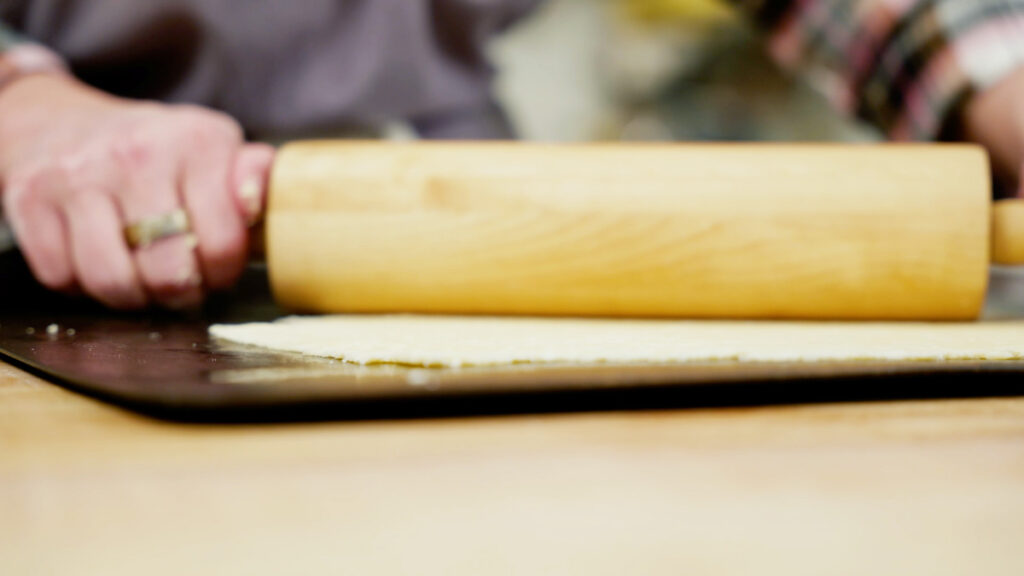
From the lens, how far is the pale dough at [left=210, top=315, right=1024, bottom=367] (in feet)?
1.11

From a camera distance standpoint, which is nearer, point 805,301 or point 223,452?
point 223,452

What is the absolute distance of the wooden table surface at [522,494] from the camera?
0.60 feet

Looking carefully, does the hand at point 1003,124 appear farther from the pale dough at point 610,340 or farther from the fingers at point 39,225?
the fingers at point 39,225

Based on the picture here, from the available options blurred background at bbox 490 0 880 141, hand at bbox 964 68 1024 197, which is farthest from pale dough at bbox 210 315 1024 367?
blurred background at bbox 490 0 880 141

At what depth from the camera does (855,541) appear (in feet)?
0.63

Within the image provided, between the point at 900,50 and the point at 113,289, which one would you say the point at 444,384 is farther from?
the point at 900,50

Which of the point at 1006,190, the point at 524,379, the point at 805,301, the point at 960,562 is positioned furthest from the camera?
the point at 1006,190

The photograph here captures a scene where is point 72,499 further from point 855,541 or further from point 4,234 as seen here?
point 4,234

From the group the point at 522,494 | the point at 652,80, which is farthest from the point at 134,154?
the point at 652,80

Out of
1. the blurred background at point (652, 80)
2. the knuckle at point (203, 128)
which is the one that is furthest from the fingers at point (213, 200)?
the blurred background at point (652, 80)

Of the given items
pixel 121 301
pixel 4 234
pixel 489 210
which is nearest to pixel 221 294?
pixel 121 301

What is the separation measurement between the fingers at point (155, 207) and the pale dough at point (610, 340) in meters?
0.09

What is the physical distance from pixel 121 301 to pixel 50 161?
12cm

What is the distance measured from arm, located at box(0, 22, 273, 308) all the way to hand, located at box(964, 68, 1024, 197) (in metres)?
0.64
